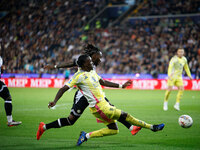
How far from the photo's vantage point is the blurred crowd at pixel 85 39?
3167 centimetres

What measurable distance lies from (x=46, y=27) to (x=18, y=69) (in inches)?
286

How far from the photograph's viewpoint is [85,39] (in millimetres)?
37969

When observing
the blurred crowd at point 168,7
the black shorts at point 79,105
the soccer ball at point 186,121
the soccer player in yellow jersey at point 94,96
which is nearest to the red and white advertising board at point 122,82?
the blurred crowd at point 168,7

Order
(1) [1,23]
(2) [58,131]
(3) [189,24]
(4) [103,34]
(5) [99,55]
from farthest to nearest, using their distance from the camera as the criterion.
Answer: (1) [1,23], (4) [103,34], (3) [189,24], (2) [58,131], (5) [99,55]

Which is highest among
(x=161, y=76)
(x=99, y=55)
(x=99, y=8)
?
(x=99, y=8)

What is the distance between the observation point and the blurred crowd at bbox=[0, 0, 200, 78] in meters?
31.7

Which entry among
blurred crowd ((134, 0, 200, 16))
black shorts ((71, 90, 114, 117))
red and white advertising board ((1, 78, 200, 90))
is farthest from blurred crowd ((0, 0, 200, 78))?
black shorts ((71, 90, 114, 117))

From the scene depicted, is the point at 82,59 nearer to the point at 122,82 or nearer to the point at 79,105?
the point at 79,105

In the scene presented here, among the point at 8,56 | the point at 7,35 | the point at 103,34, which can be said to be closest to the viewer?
the point at 103,34

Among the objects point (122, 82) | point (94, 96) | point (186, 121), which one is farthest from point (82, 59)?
point (122, 82)

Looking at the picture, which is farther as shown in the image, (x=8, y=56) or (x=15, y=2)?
(x=15, y=2)

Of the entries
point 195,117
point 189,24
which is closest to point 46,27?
point 189,24

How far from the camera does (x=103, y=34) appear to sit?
37469 mm

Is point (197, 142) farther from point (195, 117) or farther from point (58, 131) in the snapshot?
point (195, 117)
